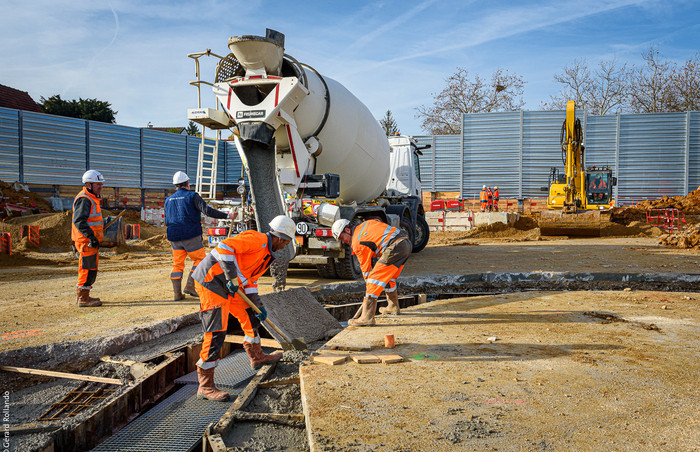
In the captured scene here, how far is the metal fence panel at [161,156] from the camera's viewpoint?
2094 centimetres

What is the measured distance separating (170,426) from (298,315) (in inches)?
90.7

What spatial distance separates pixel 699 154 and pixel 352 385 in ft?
81.9

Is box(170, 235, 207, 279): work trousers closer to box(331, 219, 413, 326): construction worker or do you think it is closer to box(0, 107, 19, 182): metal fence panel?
box(331, 219, 413, 326): construction worker

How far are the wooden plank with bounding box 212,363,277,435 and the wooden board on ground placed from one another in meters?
0.76

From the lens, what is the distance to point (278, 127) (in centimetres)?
649

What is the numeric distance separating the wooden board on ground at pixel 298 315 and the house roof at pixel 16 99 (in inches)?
960

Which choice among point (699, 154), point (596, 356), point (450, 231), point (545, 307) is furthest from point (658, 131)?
point (596, 356)

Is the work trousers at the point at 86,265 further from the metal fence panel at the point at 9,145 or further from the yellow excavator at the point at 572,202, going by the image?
the metal fence panel at the point at 9,145

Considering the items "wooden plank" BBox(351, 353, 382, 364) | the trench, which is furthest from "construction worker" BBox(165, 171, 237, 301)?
"wooden plank" BBox(351, 353, 382, 364)

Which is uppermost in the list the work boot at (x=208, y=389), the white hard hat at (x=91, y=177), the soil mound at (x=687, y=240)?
the white hard hat at (x=91, y=177)

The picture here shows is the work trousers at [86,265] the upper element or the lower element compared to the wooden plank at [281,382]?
upper

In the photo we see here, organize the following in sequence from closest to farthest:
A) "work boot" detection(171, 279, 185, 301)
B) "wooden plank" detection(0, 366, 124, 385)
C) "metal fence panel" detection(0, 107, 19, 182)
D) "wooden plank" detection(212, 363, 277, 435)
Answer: "wooden plank" detection(212, 363, 277, 435)
"wooden plank" detection(0, 366, 124, 385)
"work boot" detection(171, 279, 185, 301)
"metal fence panel" detection(0, 107, 19, 182)

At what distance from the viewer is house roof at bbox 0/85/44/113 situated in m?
23.4

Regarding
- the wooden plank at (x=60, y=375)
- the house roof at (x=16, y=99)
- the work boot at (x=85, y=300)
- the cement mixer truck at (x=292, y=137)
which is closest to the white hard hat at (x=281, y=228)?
the wooden plank at (x=60, y=375)
